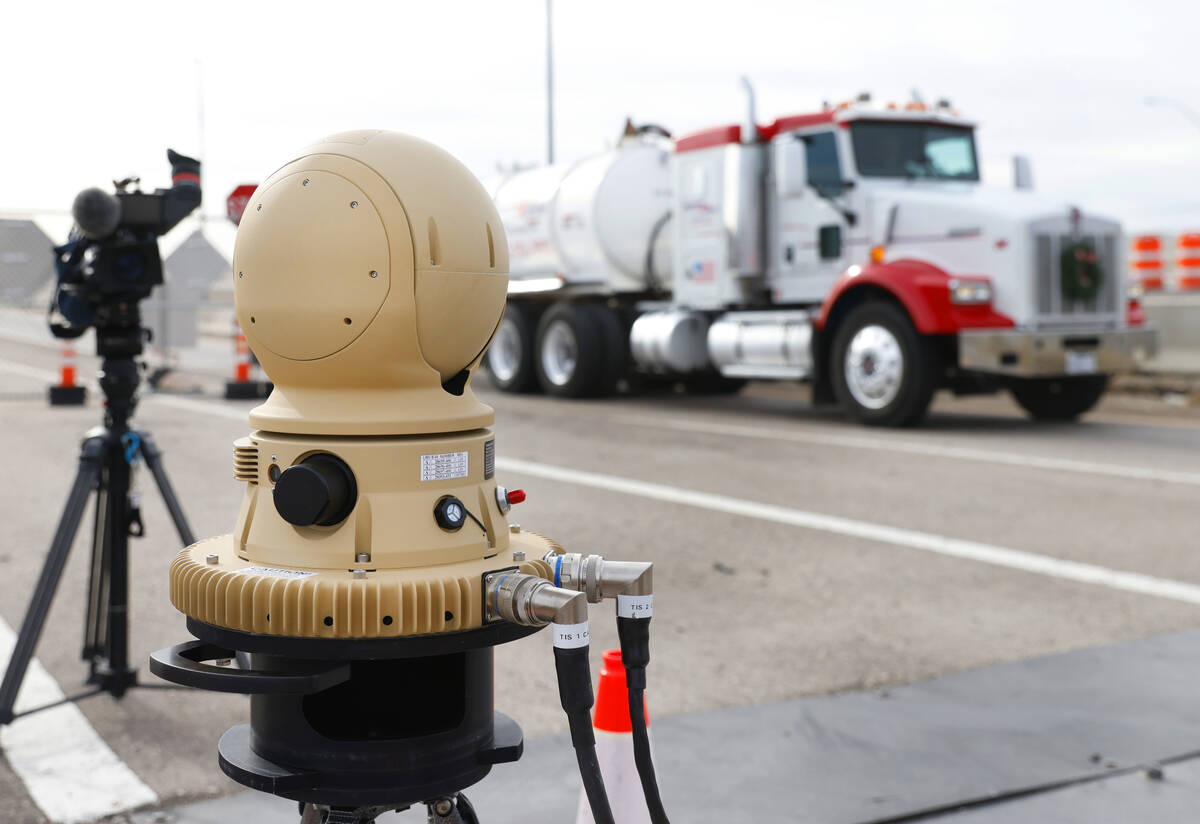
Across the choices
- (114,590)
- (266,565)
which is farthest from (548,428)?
(266,565)

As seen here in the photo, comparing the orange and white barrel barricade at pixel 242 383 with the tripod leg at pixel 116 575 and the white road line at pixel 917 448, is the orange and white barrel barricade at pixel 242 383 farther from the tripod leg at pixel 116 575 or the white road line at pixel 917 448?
the tripod leg at pixel 116 575

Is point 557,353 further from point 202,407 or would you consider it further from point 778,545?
point 778,545

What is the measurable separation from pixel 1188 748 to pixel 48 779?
312 centimetres

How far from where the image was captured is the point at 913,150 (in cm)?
1312

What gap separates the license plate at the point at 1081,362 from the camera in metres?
11.8

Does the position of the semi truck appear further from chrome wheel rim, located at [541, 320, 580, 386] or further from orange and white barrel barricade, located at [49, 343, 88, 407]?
orange and white barrel barricade, located at [49, 343, 88, 407]

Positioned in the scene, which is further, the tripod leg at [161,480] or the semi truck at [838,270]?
the semi truck at [838,270]

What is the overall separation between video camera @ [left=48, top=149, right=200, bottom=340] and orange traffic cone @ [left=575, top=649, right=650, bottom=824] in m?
1.67

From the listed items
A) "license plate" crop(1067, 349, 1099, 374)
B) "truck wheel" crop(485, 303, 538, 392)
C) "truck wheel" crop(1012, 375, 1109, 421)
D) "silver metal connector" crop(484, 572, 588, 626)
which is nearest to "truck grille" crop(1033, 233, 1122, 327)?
"license plate" crop(1067, 349, 1099, 374)

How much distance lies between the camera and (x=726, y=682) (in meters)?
4.29

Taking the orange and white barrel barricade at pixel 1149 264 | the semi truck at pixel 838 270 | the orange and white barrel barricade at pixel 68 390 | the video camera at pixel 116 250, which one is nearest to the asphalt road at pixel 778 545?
the orange and white barrel barricade at pixel 68 390

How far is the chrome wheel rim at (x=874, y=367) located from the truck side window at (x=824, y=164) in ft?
5.34

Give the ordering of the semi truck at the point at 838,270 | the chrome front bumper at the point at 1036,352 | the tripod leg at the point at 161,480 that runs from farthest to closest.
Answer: the semi truck at the point at 838,270 < the chrome front bumper at the point at 1036,352 < the tripod leg at the point at 161,480

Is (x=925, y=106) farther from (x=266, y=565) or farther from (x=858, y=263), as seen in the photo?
(x=266, y=565)
